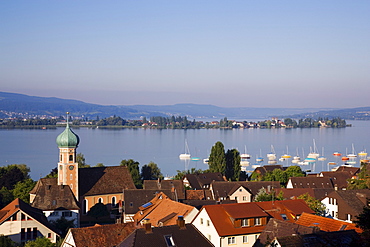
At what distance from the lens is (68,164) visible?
1531 inches

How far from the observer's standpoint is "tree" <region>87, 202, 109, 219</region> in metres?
38.5

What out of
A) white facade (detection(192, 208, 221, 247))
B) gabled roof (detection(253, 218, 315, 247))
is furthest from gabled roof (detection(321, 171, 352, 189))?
gabled roof (detection(253, 218, 315, 247))

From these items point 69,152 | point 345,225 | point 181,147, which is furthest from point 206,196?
point 181,147

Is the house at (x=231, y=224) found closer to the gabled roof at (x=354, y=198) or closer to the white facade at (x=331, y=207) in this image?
the gabled roof at (x=354, y=198)

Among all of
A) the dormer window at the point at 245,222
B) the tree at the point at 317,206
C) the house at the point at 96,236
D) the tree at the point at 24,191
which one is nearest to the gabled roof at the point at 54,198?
the tree at the point at 24,191

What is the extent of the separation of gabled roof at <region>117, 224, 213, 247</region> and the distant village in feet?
0.11

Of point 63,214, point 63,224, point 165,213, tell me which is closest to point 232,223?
point 165,213

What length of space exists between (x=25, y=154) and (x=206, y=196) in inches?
2944

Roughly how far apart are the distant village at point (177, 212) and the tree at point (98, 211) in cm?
7

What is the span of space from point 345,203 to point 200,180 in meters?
20.4

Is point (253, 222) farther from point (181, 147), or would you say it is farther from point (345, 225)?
point (181, 147)

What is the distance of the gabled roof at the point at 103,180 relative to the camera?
40028 mm

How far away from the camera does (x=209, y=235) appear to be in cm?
2245

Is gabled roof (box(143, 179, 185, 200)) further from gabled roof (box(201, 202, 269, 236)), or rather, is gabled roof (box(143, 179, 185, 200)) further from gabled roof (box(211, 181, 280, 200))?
gabled roof (box(201, 202, 269, 236))
